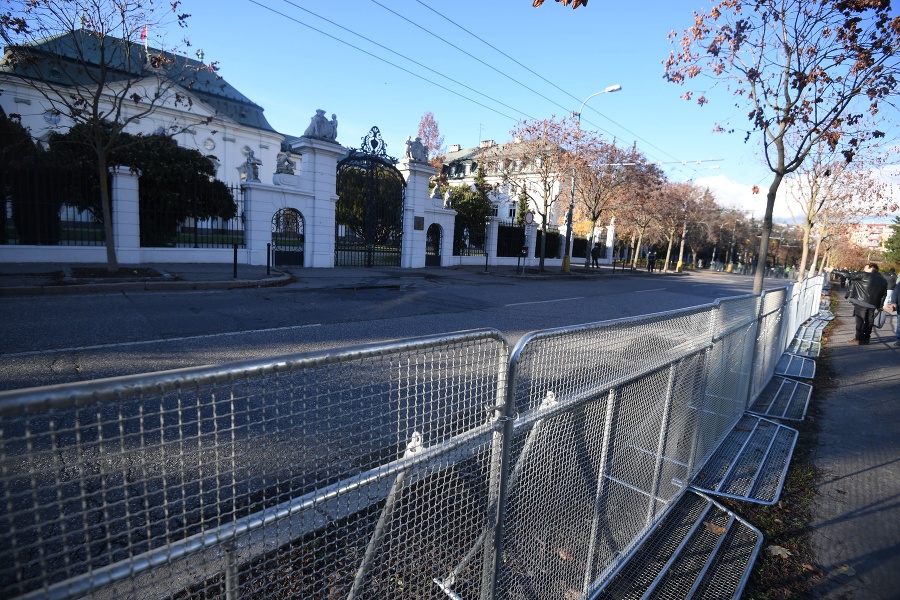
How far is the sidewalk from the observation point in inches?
118

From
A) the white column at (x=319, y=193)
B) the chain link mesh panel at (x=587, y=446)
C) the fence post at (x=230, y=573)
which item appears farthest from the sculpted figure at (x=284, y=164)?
the fence post at (x=230, y=573)

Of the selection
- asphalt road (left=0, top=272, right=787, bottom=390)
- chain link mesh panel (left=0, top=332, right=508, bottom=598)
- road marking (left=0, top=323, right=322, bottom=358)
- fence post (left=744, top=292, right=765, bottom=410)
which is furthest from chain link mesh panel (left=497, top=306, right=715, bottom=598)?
road marking (left=0, top=323, right=322, bottom=358)

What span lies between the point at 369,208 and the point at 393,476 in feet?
68.4

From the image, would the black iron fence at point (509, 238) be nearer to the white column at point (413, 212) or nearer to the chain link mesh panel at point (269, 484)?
the white column at point (413, 212)

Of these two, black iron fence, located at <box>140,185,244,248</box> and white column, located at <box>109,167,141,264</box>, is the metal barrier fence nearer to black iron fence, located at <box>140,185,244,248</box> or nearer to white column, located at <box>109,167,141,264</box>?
white column, located at <box>109,167,141,264</box>

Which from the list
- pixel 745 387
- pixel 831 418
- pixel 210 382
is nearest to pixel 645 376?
pixel 210 382

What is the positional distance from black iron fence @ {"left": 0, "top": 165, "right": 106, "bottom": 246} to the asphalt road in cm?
691

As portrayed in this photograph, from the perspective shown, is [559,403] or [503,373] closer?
[503,373]

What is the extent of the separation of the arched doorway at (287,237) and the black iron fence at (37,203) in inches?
215

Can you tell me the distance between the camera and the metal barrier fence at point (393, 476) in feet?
3.78

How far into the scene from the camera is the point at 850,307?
19844mm

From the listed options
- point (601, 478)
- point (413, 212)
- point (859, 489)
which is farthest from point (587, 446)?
point (413, 212)

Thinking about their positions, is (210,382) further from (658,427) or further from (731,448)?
(731,448)

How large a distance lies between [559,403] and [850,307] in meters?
23.5
